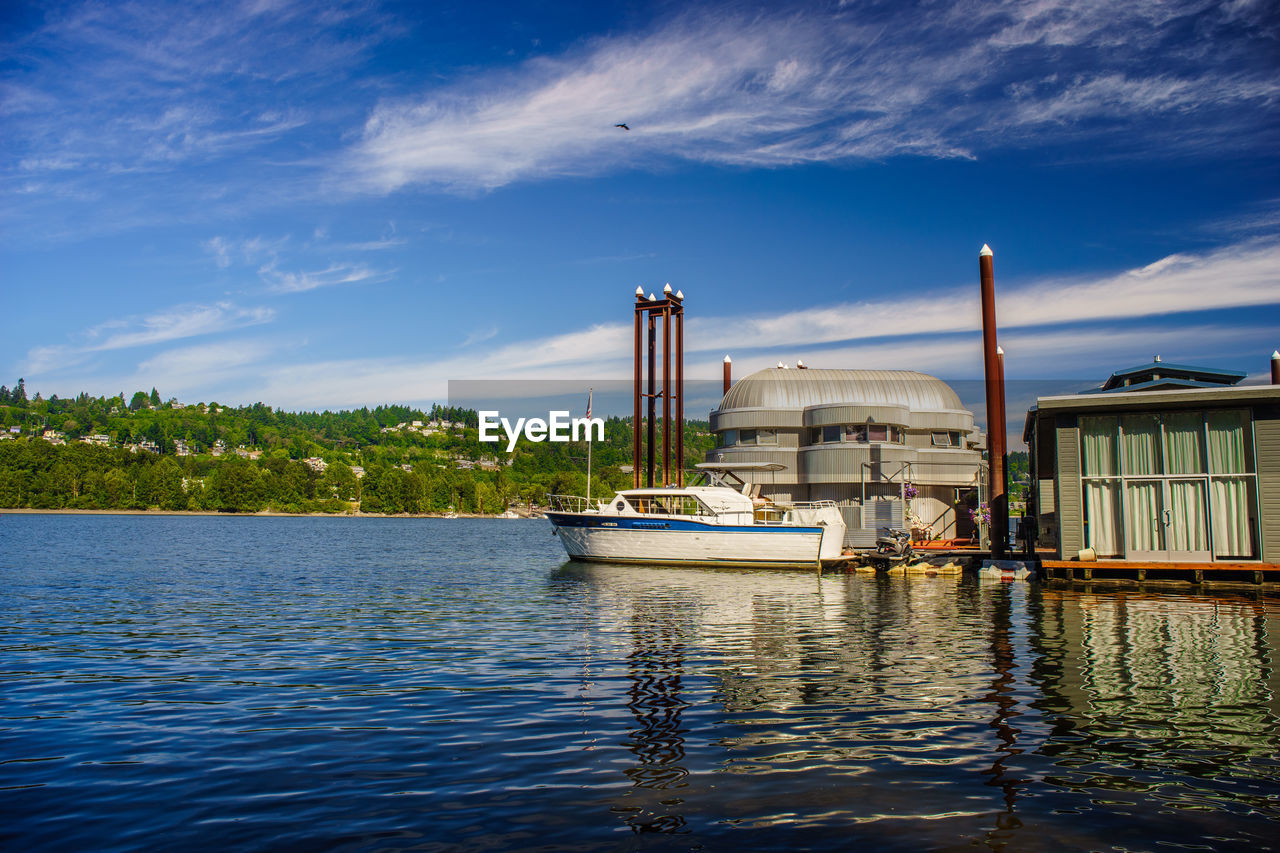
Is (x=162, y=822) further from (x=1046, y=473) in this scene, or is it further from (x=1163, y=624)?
(x=1046, y=473)

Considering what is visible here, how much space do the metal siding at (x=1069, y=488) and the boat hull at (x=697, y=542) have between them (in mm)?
12638

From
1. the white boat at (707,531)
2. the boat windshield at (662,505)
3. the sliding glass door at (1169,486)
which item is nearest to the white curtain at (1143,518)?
the sliding glass door at (1169,486)

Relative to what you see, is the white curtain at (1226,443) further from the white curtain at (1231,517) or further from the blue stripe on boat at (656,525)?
the blue stripe on boat at (656,525)

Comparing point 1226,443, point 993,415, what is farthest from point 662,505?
point 1226,443

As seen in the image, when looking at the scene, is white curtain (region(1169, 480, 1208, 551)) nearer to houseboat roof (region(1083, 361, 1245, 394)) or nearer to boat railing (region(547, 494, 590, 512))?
houseboat roof (region(1083, 361, 1245, 394))

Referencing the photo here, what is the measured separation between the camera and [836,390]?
64562 mm

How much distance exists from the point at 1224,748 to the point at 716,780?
22.0 ft

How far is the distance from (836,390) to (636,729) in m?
55.0

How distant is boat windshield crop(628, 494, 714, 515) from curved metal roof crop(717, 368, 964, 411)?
17.7 metres

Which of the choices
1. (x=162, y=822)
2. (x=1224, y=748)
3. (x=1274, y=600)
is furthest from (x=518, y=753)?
(x=1274, y=600)

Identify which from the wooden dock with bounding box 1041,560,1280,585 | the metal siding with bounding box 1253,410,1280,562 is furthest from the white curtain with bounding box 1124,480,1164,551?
the metal siding with bounding box 1253,410,1280,562

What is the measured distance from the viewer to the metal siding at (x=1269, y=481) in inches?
1168

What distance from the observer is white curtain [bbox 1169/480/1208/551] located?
101 feet

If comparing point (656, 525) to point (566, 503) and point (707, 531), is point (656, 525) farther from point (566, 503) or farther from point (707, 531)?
point (566, 503)
